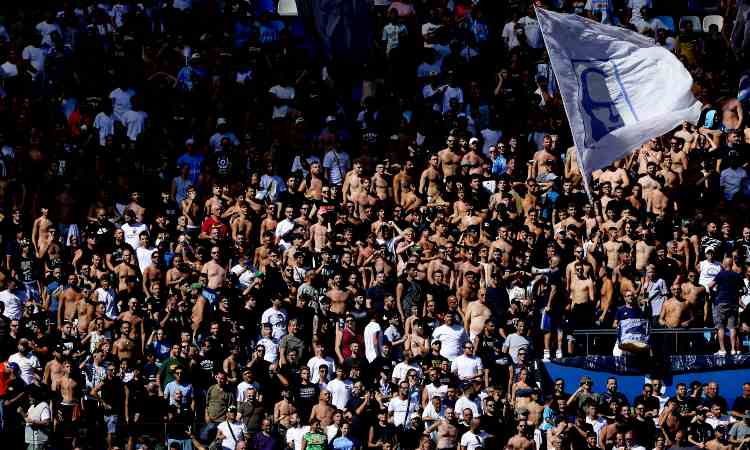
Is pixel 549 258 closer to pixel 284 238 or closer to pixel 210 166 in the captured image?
pixel 284 238

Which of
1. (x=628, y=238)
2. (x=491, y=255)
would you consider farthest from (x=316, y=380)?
(x=628, y=238)

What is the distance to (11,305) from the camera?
2989 cm

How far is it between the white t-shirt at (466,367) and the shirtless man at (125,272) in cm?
512

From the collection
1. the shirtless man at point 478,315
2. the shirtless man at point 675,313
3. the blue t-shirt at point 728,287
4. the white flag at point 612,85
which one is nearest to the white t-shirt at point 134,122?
the shirtless man at point 478,315

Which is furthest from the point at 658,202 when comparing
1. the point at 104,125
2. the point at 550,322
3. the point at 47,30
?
the point at 47,30

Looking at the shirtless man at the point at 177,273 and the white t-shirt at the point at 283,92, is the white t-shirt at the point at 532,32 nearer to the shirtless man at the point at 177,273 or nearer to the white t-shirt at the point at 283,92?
the white t-shirt at the point at 283,92

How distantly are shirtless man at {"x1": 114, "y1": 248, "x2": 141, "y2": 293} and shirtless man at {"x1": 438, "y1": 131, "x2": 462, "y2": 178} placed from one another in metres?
5.18

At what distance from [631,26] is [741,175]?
513cm

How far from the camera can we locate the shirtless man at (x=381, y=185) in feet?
104

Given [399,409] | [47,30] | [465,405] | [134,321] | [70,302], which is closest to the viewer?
[465,405]

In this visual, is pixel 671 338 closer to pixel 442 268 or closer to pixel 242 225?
pixel 442 268

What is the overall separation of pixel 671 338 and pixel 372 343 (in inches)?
164

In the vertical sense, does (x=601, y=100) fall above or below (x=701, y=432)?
above

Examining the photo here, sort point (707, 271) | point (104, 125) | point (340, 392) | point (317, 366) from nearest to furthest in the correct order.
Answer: point (340, 392), point (317, 366), point (707, 271), point (104, 125)
